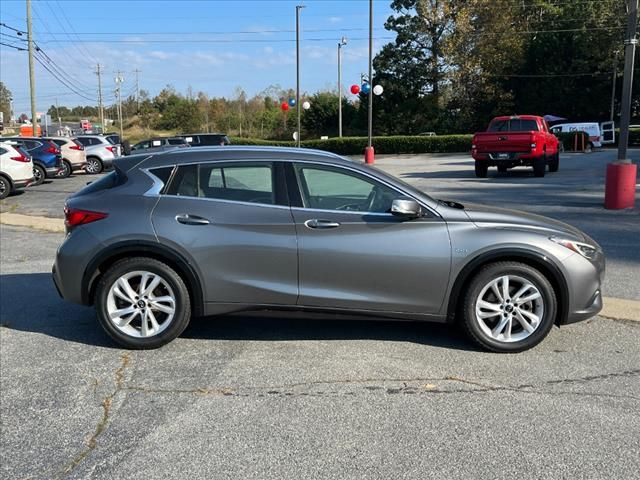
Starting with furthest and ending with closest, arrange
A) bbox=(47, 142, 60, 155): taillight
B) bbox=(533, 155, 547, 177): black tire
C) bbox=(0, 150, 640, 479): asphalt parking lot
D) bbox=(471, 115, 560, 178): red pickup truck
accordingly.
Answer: bbox=(47, 142, 60, 155): taillight < bbox=(533, 155, 547, 177): black tire < bbox=(471, 115, 560, 178): red pickup truck < bbox=(0, 150, 640, 479): asphalt parking lot

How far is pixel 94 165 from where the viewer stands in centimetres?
2736

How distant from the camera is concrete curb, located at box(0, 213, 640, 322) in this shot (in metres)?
5.61

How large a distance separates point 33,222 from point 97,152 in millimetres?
15520

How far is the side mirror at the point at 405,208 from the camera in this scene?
4523 mm

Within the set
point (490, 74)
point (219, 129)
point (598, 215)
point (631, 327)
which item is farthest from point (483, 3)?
point (631, 327)

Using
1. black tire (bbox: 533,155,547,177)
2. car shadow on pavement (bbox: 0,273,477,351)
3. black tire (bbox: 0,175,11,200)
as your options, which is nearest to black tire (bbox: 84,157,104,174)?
black tire (bbox: 0,175,11,200)

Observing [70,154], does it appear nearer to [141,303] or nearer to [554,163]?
[554,163]

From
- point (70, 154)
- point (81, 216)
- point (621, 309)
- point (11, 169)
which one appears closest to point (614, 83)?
point (70, 154)

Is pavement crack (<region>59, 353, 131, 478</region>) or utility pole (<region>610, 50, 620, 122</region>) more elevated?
utility pole (<region>610, 50, 620, 122</region>)

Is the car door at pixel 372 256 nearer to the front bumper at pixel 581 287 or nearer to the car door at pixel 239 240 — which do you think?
the car door at pixel 239 240

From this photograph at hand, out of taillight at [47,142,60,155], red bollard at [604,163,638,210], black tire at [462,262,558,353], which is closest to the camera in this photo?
black tire at [462,262,558,353]

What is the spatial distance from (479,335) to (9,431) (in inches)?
126

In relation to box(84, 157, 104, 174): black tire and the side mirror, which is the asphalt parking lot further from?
box(84, 157, 104, 174): black tire

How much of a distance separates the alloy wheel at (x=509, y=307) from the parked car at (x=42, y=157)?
1971 cm
